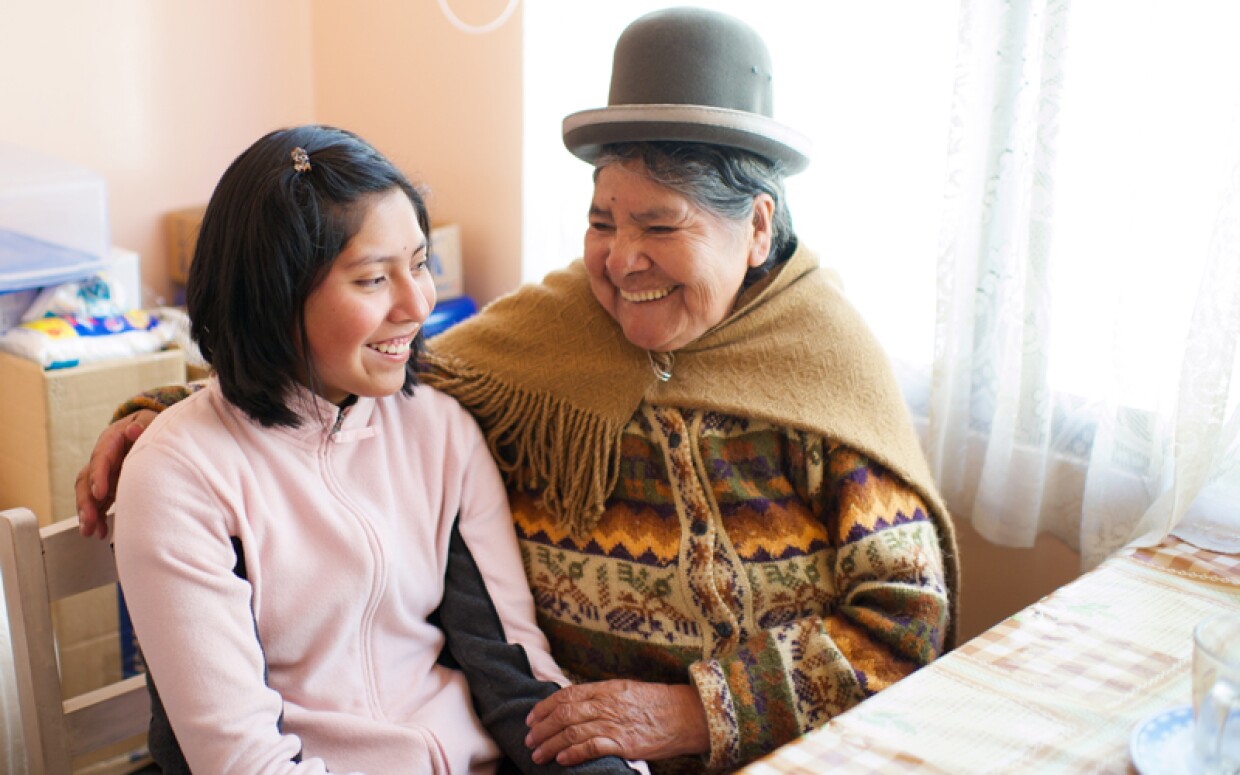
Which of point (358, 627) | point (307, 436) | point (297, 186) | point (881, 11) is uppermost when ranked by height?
point (881, 11)

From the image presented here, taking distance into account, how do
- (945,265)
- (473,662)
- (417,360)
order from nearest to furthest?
(473,662) < (417,360) < (945,265)

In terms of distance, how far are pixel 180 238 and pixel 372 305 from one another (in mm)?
1859

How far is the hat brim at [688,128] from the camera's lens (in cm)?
145

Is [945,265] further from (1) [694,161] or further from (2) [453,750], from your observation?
(2) [453,750]

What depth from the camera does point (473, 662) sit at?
1.42m

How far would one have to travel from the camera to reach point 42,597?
1.32 meters

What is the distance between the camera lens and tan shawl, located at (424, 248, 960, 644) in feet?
4.94

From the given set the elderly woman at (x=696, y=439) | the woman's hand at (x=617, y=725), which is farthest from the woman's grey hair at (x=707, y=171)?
the woman's hand at (x=617, y=725)

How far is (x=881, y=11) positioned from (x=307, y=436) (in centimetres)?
128

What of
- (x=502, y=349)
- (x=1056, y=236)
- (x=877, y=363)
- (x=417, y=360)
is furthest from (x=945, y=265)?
(x=417, y=360)

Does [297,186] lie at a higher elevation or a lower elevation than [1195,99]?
lower

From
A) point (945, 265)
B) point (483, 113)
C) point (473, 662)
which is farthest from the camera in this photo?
point (483, 113)

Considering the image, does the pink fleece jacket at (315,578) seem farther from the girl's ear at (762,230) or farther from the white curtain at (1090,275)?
Answer: the white curtain at (1090,275)

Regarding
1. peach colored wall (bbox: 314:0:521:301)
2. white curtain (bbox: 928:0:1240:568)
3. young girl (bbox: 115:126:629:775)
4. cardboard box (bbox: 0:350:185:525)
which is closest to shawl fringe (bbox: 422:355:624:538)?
young girl (bbox: 115:126:629:775)
